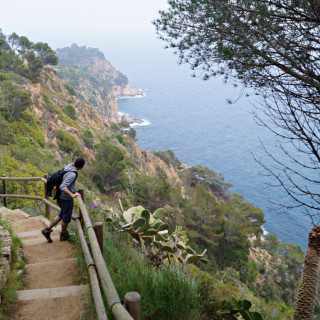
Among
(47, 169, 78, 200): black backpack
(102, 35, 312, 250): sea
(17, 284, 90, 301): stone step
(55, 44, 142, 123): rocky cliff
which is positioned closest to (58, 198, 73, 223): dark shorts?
(47, 169, 78, 200): black backpack

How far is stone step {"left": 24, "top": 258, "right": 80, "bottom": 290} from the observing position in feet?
11.4

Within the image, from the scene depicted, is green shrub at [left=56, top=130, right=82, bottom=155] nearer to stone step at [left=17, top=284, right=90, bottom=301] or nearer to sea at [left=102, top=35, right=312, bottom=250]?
sea at [left=102, top=35, right=312, bottom=250]

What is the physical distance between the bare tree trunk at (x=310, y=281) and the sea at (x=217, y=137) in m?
23.4

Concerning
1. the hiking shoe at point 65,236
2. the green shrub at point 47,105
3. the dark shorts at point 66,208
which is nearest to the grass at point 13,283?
the hiking shoe at point 65,236

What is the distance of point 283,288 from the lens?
84.9 feet

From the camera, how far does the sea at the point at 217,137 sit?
44.0 metres

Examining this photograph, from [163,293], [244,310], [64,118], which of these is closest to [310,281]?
[244,310]

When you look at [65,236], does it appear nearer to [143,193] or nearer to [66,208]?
[66,208]

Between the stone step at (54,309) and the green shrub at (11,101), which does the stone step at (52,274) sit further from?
the green shrub at (11,101)

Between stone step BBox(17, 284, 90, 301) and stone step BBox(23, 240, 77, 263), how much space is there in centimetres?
100

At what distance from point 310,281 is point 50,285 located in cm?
319

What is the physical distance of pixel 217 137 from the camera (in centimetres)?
7525

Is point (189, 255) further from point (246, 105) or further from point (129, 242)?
point (246, 105)

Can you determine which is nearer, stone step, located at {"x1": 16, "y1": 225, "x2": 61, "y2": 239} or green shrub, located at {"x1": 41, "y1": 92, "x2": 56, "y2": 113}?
stone step, located at {"x1": 16, "y1": 225, "x2": 61, "y2": 239}
